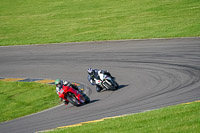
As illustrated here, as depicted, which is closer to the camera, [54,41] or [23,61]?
[23,61]

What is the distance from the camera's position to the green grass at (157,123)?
9.45m

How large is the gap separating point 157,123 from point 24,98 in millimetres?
11147

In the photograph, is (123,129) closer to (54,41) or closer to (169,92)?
(169,92)

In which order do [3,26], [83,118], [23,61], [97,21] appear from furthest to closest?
[3,26] < [97,21] < [23,61] < [83,118]

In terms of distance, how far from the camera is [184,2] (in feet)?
133

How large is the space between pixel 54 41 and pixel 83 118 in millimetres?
20791

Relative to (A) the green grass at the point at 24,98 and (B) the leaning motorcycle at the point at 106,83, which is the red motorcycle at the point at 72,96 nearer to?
(A) the green grass at the point at 24,98

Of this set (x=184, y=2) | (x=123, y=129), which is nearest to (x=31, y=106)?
(x=123, y=129)

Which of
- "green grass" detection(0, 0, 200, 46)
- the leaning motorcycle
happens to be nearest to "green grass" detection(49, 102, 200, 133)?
the leaning motorcycle

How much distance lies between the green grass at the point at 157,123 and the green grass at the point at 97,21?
1894 centimetres

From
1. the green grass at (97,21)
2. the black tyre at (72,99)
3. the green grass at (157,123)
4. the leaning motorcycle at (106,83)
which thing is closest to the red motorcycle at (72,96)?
the black tyre at (72,99)

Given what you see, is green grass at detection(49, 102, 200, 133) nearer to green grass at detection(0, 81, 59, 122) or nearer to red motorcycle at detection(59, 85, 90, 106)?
red motorcycle at detection(59, 85, 90, 106)

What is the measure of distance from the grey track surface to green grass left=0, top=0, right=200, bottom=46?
2342 millimetres

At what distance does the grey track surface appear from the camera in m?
15.4
